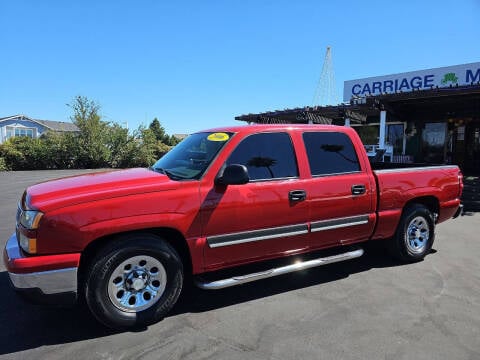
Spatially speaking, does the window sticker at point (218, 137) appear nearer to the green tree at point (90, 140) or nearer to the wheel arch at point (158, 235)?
the wheel arch at point (158, 235)

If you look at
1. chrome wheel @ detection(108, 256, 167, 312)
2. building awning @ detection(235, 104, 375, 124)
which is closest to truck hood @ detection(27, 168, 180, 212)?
chrome wheel @ detection(108, 256, 167, 312)

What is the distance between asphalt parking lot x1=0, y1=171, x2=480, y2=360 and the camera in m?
3.01

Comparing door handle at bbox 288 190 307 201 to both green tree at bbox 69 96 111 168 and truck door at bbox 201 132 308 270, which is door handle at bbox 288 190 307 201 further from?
green tree at bbox 69 96 111 168

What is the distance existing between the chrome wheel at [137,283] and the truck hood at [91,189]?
2.08ft

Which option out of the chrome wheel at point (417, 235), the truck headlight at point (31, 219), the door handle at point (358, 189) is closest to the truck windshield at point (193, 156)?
the truck headlight at point (31, 219)

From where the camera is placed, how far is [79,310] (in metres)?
3.73

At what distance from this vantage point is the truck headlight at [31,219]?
3.01m

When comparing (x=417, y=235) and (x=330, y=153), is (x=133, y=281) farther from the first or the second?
(x=417, y=235)

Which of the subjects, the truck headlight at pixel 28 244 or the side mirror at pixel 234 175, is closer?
the truck headlight at pixel 28 244

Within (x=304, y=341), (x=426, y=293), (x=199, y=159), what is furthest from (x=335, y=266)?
(x=199, y=159)

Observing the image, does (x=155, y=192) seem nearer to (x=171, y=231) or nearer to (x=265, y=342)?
(x=171, y=231)

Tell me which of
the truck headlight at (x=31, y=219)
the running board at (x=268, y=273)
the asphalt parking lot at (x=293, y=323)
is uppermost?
the truck headlight at (x=31, y=219)

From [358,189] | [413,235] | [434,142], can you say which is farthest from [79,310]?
[434,142]

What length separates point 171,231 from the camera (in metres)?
3.56
